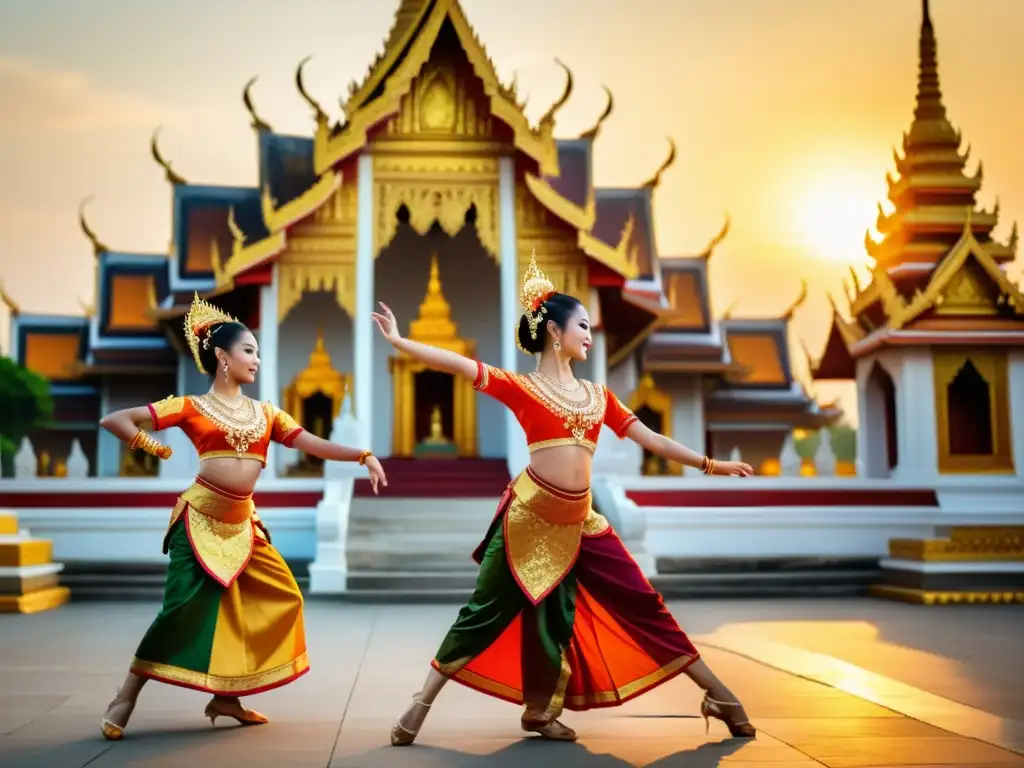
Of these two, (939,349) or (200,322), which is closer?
(200,322)

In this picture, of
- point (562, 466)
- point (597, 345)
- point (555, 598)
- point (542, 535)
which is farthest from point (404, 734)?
point (597, 345)

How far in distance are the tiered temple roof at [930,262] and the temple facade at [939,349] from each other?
0.01 meters

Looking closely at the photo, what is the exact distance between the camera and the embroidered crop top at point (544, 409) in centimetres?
438

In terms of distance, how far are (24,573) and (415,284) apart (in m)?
8.49

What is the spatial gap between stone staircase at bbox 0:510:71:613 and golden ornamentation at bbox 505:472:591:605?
6743 millimetres

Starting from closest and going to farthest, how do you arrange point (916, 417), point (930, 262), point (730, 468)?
point (730, 468)
point (916, 417)
point (930, 262)

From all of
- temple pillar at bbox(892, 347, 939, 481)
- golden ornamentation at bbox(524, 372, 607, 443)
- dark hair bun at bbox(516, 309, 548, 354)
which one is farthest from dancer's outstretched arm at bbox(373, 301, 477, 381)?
temple pillar at bbox(892, 347, 939, 481)

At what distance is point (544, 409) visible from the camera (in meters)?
4.38

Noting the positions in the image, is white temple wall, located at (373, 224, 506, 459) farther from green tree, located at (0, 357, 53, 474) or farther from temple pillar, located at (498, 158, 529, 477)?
green tree, located at (0, 357, 53, 474)

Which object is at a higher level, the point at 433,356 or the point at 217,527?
the point at 433,356

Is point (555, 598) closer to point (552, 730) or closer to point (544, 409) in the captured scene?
point (552, 730)

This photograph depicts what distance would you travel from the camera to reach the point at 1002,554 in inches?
430

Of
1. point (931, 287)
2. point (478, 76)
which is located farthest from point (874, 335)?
point (478, 76)

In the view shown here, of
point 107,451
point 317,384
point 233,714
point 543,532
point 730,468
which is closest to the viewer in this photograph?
point 543,532
